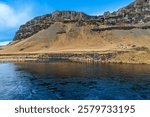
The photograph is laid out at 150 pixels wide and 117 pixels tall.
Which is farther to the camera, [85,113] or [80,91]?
[80,91]

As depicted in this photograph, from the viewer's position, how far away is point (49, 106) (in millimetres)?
16578

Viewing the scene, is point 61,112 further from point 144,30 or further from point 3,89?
point 144,30

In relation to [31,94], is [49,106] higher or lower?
higher

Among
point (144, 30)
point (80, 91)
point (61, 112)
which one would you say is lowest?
point (80, 91)

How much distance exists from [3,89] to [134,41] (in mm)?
145304

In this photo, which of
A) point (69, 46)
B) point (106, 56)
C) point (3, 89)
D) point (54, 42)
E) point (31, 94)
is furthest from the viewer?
point (54, 42)

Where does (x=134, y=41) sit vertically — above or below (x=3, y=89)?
above

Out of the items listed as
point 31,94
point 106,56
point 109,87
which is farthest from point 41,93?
point 106,56

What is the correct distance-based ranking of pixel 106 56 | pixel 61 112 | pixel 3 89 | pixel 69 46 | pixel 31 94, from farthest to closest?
pixel 69 46, pixel 106 56, pixel 3 89, pixel 31 94, pixel 61 112

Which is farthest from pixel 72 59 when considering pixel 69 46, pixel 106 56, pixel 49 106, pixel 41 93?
pixel 49 106

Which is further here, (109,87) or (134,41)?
(134,41)

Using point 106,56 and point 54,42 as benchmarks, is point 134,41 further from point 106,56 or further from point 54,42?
point 106,56

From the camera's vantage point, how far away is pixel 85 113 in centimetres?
1617

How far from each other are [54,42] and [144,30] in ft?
220
